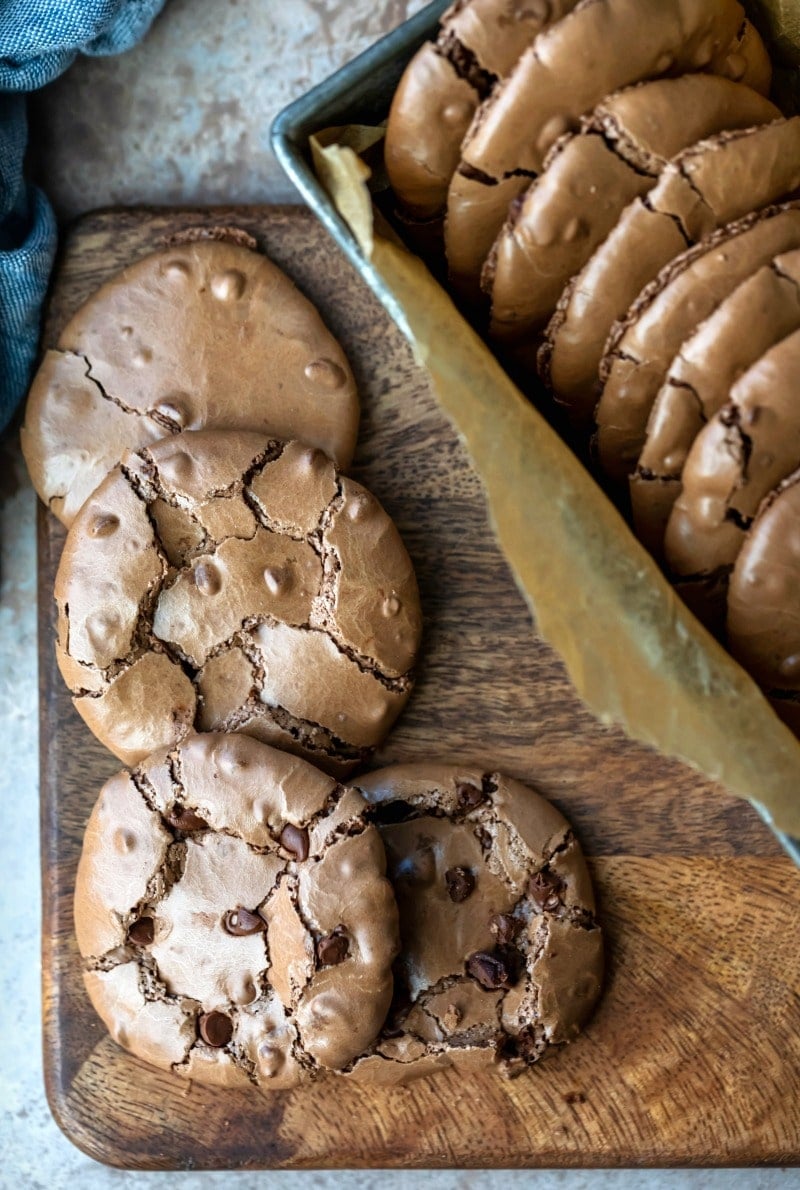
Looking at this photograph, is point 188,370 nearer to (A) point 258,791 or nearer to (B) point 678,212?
(A) point 258,791

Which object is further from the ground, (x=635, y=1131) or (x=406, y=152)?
(x=406, y=152)

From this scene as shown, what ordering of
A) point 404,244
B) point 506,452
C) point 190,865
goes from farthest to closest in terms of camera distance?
1. point 190,865
2. point 404,244
3. point 506,452

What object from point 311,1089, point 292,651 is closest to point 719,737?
point 292,651

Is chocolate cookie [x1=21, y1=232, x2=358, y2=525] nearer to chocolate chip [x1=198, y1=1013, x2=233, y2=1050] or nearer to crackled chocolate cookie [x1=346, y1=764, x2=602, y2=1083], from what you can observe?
crackled chocolate cookie [x1=346, y1=764, x2=602, y2=1083]

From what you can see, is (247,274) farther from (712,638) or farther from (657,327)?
(712,638)

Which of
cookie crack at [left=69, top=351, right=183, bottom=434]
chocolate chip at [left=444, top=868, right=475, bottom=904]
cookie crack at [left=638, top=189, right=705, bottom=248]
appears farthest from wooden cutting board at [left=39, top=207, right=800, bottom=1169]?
cookie crack at [left=638, top=189, right=705, bottom=248]

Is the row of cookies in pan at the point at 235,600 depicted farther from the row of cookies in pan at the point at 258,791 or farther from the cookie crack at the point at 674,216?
the cookie crack at the point at 674,216

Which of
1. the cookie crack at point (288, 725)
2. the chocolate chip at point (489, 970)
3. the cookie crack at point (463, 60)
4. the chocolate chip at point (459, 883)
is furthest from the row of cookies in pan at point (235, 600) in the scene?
the cookie crack at point (463, 60)
